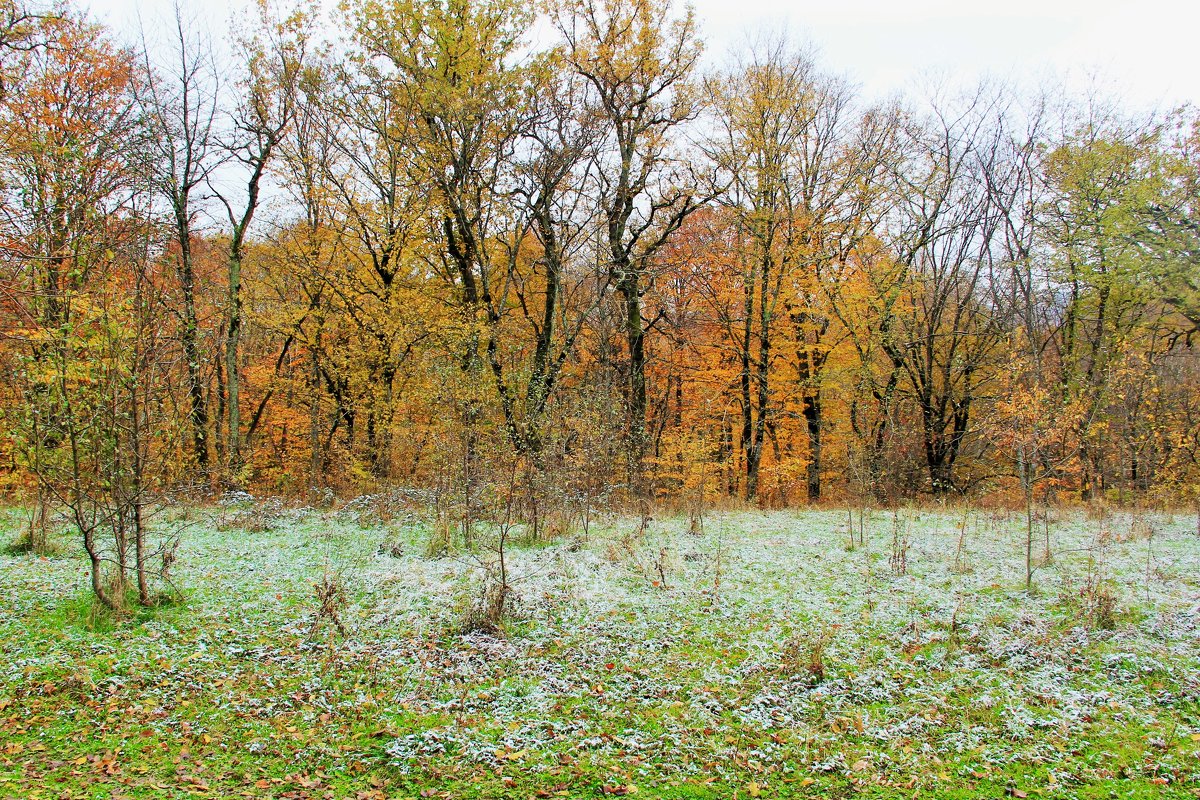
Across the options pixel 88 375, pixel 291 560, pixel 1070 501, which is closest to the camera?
pixel 88 375

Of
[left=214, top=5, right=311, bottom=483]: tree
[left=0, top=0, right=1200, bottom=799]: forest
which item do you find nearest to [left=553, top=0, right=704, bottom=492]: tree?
[left=0, top=0, right=1200, bottom=799]: forest

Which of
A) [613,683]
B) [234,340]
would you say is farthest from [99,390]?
[234,340]

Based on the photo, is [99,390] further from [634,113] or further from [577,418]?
[634,113]

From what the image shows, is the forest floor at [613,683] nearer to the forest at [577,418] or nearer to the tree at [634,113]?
the forest at [577,418]

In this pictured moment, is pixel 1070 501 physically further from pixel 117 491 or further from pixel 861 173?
pixel 117 491

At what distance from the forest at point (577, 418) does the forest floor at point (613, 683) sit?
5 centimetres

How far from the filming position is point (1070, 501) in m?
17.0

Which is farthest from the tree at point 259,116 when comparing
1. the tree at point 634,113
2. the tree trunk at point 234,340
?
the tree at point 634,113

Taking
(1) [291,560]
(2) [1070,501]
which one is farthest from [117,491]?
(2) [1070,501]

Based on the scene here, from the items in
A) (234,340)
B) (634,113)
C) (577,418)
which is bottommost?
(577,418)

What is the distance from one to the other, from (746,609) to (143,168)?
1751cm

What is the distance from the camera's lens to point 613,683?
17.9ft

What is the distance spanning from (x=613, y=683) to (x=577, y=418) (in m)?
6.20

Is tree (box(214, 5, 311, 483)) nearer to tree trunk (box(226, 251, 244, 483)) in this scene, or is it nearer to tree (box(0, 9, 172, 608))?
tree trunk (box(226, 251, 244, 483))
